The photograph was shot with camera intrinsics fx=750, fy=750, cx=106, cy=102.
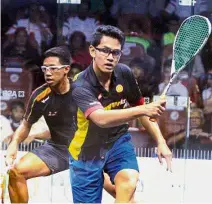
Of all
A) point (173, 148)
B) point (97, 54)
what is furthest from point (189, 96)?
point (97, 54)

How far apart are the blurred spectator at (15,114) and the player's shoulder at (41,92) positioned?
0.46 ft

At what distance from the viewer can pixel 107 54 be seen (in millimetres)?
5539

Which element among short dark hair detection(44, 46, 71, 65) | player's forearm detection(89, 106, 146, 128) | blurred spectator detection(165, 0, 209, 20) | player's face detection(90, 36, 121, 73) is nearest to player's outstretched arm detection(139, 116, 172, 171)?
player's forearm detection(89, 106, 146, 128)

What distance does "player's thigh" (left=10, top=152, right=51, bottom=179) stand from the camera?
19.0 ft

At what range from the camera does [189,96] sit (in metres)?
5.73

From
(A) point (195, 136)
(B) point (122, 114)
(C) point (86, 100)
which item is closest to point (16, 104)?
(C) point (86, 100)

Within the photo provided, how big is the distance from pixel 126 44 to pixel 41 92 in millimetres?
748

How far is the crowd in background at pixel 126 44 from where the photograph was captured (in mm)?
5664

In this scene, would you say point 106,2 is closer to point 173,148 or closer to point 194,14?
point 194,14

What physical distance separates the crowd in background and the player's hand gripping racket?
2.5 inches

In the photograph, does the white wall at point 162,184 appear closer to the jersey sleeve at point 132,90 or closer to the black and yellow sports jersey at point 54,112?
the black and yellow sports jersey at point 54,112

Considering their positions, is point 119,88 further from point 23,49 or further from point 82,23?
point 23,49

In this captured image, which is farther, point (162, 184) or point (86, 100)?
point (162, 184)

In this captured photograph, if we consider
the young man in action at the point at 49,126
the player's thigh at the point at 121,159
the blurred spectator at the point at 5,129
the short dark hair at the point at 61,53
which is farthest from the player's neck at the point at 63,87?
the player's thigh at the point at 121,159
